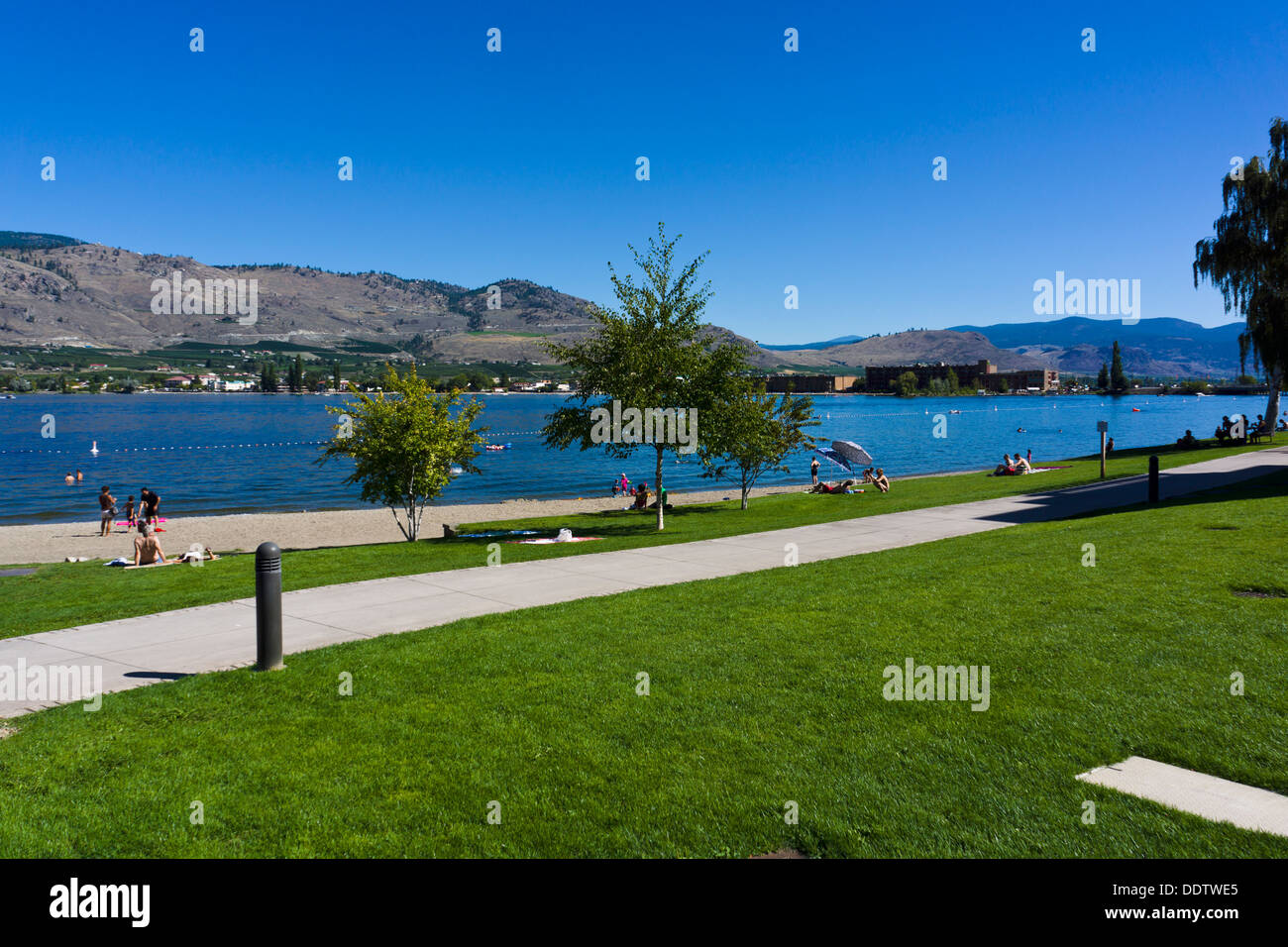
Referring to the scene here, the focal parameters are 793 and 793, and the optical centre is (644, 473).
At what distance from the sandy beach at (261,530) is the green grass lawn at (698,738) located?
65.7 ft

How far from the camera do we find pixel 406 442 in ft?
73.4

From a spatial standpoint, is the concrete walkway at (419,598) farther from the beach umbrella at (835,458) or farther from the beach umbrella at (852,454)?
the beach umbrella at (835,458)

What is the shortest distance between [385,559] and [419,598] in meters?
5.17

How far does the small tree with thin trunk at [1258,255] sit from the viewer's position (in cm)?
3494

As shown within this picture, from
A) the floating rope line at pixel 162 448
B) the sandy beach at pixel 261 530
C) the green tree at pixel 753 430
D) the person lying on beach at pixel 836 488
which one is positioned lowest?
the sandy beach at pixel 261 530

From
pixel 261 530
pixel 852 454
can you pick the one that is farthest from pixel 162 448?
pixel 852 454

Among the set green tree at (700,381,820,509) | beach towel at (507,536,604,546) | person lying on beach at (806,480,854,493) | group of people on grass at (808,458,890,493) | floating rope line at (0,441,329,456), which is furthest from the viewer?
floating rope line at (0,441,329,456)

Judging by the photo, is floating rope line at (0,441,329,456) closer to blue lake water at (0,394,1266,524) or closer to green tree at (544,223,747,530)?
blue lake water at (0,394,1266,524)

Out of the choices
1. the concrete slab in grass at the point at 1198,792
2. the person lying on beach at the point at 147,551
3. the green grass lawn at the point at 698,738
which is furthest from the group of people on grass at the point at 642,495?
the concrete slab in grass at the point at 1198,792

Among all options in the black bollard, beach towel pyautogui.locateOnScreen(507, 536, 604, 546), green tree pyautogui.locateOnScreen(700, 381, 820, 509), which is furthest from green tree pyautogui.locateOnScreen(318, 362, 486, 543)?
the black bollard

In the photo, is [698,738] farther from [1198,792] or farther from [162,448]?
[162,448]

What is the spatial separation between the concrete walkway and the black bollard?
540 millimetres

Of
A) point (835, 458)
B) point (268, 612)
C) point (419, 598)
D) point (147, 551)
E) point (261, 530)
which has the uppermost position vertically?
point (835, 458)

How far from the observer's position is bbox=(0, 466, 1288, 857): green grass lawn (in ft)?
15.7
